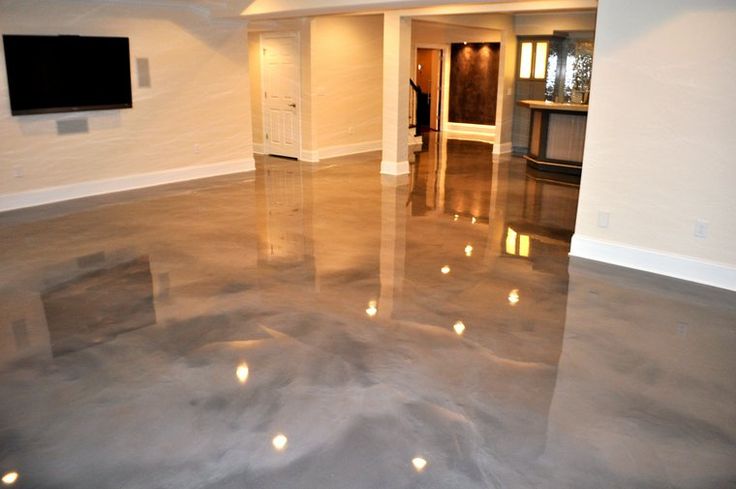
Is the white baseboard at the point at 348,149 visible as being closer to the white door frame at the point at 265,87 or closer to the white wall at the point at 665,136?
the white door frame at the point at 265,87

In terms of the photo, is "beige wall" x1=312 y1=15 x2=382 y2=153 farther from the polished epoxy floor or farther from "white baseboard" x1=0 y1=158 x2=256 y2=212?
the polished epoxy floor

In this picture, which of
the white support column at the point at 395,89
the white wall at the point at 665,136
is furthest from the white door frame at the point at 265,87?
the white wall at the point at 665,136

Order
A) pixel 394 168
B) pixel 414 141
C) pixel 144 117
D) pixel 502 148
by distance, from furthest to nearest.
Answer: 1. pixel 414 141
2. pixel 502 148
3. pixel 394 168
4. pixel 144 117

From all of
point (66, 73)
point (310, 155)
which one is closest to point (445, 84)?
point (310, 155)

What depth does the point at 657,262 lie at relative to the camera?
4.97 m

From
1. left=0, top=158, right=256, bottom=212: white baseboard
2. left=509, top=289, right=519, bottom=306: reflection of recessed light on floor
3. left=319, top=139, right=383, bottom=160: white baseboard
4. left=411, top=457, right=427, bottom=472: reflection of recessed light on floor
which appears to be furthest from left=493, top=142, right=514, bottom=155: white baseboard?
left=411, top=457, right=427, bottom=472: reflection of recessed light on floor

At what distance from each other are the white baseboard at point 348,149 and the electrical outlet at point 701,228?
23.0 feet

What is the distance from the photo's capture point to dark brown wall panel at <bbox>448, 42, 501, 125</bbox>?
572 inches

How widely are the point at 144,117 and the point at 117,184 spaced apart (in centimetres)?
Result: 100

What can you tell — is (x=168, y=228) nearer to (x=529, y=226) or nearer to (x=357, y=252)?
(x=357, y=252)

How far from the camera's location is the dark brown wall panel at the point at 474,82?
47.7 ft

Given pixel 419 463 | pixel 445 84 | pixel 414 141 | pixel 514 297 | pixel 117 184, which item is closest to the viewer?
pixel 419 463

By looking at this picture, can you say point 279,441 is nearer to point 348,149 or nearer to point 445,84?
point 348,149

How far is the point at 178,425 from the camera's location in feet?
9.26
